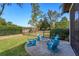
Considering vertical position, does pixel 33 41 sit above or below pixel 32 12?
below

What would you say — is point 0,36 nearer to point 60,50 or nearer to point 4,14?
point 4,14

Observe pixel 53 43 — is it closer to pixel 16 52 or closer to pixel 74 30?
pixel 74 30

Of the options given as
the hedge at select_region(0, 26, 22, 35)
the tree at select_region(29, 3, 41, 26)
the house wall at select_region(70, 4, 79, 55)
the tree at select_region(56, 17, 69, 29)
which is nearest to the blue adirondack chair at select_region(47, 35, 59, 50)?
the tree at select_region(56, 17, 69, 29)

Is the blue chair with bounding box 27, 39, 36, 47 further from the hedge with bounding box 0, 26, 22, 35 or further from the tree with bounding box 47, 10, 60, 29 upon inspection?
the tree with bounding box 47, 10, 60, 29

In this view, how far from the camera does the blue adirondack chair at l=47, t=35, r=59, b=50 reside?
1023cm

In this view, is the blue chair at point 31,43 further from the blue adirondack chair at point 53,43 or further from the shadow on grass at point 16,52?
the blue adirondack chair at point 53,43

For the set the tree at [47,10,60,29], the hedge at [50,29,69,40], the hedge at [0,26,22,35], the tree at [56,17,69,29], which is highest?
the tree at [47,10,60,29]

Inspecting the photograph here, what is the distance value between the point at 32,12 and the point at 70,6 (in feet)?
3.30

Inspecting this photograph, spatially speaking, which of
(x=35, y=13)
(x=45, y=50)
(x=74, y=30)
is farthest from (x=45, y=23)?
(x=74, y=30)

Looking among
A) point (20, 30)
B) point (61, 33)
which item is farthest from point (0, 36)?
point (61, 33)

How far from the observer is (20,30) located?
1030cm

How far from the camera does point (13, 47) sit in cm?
1030

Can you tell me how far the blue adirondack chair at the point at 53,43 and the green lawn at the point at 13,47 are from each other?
582 mm

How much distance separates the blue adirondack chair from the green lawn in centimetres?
58
